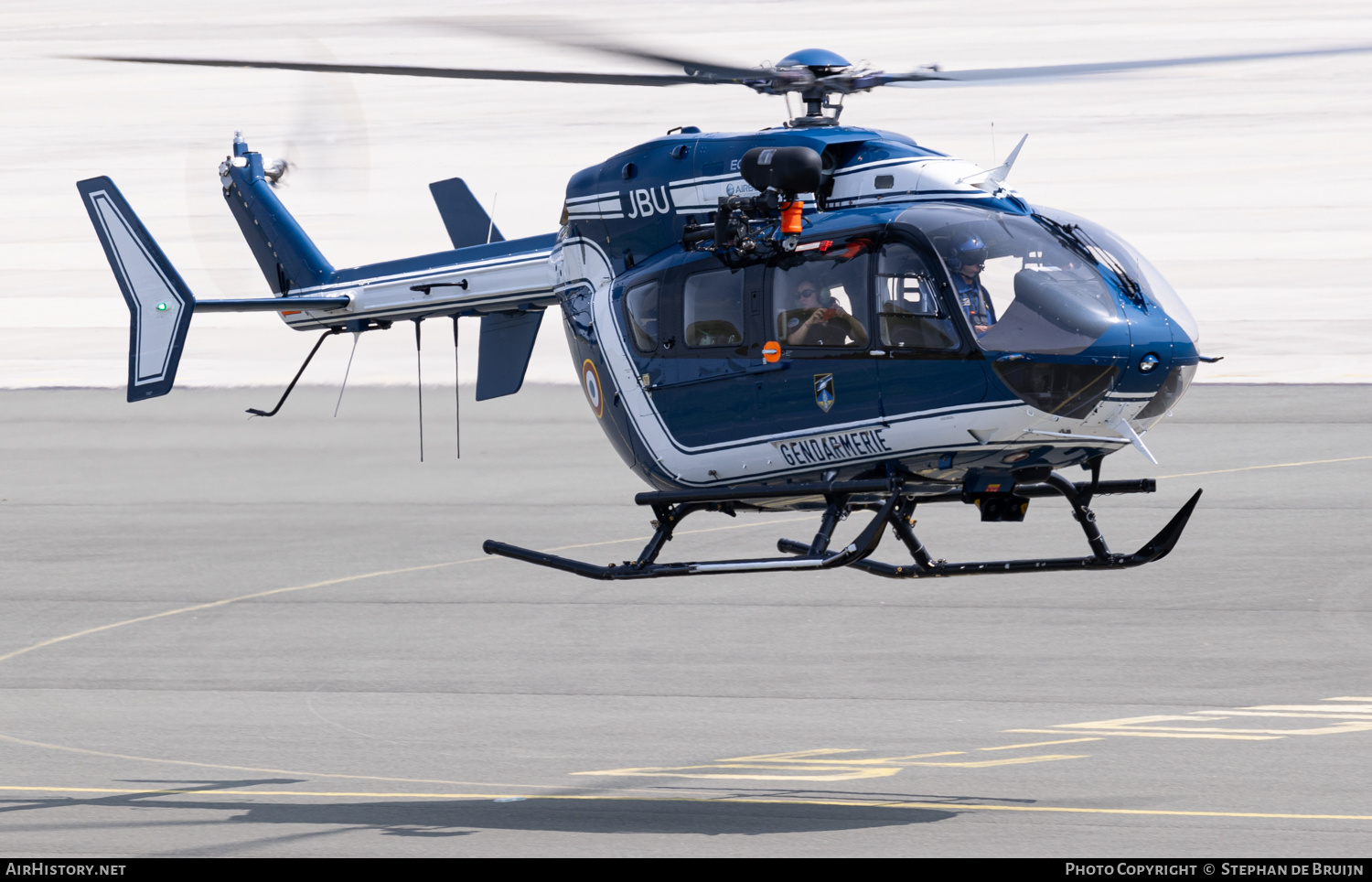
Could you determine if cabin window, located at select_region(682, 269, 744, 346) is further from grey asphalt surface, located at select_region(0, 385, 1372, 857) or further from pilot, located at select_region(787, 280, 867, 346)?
grey asphalt surface, located at select_region(0, 385, 1372, 857)

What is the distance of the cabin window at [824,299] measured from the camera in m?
16.9

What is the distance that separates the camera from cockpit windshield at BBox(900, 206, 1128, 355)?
16.0m

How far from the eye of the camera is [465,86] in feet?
302

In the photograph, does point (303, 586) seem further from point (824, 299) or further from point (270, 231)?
point (824, 299)

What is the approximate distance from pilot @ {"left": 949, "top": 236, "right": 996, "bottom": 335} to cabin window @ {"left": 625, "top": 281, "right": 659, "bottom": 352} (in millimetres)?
3360

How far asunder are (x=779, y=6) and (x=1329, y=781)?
75.0 meters

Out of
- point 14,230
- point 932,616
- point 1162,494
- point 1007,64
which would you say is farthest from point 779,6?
point 932,616

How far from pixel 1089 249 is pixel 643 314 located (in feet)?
14.8

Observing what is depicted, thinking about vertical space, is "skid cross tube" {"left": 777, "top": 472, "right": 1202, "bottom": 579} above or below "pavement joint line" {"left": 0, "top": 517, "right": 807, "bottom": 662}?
above

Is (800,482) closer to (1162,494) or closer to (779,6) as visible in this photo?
(1162,494)

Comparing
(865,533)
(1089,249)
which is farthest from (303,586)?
(1089,249)

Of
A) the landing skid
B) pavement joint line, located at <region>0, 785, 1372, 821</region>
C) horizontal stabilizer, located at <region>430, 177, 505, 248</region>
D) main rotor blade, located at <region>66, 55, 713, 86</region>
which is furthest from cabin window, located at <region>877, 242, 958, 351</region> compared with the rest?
horizontal stabilizer, located at <region>430, 177, 505, 248</region>

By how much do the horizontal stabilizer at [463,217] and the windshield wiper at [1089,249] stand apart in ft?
29.7

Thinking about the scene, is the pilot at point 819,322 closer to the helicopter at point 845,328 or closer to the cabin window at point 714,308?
the helicopter at point 845,328
